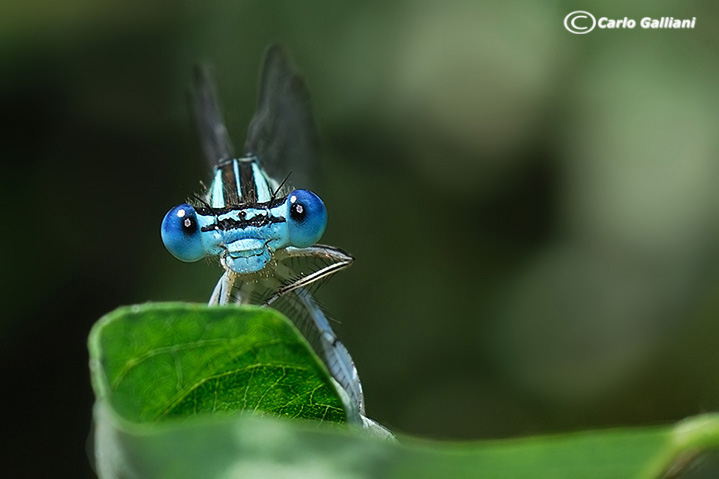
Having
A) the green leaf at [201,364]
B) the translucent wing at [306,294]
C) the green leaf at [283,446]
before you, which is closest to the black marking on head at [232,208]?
the translucent wing at [306,294]

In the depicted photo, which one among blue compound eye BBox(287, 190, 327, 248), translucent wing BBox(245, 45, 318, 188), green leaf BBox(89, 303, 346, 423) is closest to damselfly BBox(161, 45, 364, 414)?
blue compound eye BBox(287, 190, 327, 248)

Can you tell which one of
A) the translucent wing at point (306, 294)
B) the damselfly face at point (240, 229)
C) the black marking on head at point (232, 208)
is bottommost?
the translucent wing at point (306, 294)

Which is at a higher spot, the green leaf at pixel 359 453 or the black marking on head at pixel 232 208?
the black marking on head at pixel 232 208

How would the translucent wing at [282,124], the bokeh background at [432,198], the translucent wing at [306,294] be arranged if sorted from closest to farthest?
1. the translucent wing at [306,294]
2. the translucent wing at [282,124]
3. the bokeh background at [432,198]

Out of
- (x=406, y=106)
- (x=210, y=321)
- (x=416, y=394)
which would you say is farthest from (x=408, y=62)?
(x=210, y=321)

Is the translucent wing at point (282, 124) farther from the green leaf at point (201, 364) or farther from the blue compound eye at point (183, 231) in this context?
the green leaf at point (201, 364)

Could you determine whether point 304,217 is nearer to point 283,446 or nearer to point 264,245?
point 264,245
